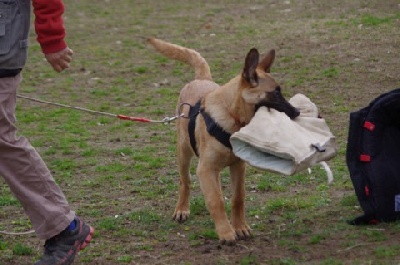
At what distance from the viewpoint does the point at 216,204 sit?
558 cm

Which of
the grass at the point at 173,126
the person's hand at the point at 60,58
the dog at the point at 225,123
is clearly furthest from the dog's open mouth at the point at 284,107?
the person's hand at the point at 60,58

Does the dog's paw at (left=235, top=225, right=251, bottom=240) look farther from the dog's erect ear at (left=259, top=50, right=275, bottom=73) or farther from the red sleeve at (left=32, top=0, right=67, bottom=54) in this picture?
the red sleeve at (left=32, top=0, right=67, bottom=54)

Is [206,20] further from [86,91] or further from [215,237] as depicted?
[215,237]

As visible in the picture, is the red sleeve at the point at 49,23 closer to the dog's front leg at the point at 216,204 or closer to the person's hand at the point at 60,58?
the person's hand at the point at 60,58

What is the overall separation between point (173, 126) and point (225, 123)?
3660 millimetres

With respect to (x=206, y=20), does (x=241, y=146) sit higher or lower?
higher

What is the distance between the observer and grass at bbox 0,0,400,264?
556 cm

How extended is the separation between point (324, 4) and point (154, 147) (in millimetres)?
8380

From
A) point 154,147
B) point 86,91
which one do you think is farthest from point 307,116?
point 86,91

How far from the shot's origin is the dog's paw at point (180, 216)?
6293mm

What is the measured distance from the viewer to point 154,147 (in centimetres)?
840

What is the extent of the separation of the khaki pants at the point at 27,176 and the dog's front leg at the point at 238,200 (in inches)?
50.0

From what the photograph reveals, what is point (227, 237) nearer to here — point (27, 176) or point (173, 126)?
point (27, 176)

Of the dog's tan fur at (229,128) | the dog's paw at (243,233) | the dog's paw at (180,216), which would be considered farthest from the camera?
the dog's paw at (180,216)
